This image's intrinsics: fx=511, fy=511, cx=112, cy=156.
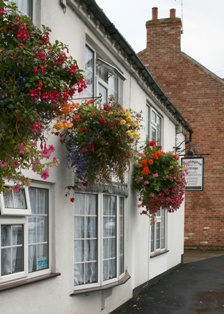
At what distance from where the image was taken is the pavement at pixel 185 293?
9727 mm

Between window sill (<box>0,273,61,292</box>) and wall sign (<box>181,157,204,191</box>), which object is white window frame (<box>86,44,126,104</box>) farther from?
wall sign (<box>181,157,204,191</box>)

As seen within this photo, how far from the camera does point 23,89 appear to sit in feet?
12.1

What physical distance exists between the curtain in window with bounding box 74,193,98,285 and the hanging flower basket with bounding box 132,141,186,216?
7.62ft

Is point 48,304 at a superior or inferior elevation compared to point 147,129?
inferior

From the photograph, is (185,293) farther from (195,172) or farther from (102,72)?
(102,72)

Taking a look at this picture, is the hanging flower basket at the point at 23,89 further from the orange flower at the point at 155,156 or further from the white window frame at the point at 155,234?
the white window frame at the point at 155,234

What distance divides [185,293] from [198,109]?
36.4 ft

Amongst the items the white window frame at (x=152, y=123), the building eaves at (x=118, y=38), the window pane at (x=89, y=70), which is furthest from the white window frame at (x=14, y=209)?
the white window frame at (x=152, y=123)

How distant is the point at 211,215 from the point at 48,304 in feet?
50.1

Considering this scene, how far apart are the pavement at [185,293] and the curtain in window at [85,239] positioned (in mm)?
1631

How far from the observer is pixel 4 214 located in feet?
18.0

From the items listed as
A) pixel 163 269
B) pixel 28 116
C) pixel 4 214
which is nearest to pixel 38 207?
pixel 4 214

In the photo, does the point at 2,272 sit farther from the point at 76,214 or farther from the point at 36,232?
the point at 76,214

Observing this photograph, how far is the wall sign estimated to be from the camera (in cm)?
1611
